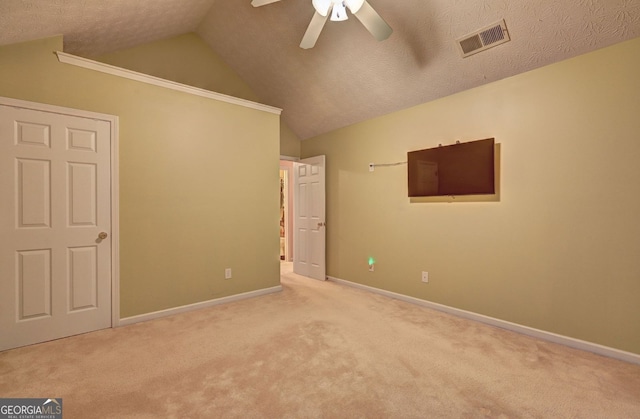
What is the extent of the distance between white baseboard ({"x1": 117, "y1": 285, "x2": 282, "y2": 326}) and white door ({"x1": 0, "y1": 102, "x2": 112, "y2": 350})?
203 millimetres

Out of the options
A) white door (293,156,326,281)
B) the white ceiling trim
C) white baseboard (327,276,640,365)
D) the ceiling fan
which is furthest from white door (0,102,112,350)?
white baseboard (327,276,640,365)

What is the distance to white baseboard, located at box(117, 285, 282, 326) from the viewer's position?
2.97 m

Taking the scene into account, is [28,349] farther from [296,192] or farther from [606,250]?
[606,250]

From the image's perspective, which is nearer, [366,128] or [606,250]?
[606,250]

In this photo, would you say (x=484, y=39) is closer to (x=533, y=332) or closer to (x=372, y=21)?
(x=372, y=21)

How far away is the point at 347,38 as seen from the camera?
10.2ft

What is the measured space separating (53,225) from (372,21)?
3.12 metres

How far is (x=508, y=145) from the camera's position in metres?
2.82

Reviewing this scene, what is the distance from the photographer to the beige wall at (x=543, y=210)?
7.41 feet

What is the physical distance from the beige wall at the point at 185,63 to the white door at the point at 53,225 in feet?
4.20

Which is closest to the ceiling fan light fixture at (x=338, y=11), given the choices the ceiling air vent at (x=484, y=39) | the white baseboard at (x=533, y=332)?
the ceiling air vent at (x=484, y=39)

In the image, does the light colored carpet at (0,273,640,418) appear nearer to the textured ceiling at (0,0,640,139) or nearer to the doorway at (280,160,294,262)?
the textured ceiling at (0,0,640,139)

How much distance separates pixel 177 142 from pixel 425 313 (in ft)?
10.9

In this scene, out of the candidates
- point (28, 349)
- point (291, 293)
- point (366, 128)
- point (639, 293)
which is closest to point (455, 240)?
point (639, 293)
